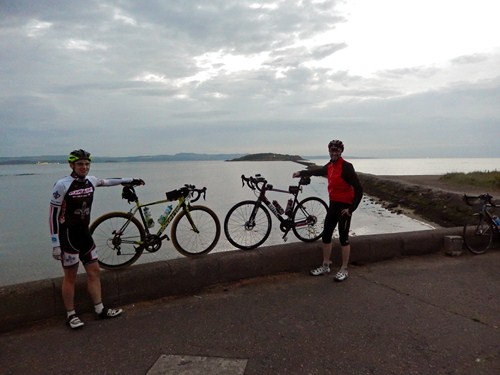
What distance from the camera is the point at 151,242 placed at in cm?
511

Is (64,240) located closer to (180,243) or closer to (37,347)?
(37,347)

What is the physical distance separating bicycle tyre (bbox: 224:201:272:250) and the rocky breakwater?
48.3ft

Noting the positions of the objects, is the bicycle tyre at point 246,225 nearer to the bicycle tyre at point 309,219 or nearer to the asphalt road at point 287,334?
the bicycle tyre at point 309,219

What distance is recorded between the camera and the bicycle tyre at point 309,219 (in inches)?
247

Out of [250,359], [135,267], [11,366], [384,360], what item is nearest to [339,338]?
[384,360]

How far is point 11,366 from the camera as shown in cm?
311

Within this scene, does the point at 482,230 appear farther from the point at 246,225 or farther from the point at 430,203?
the point at 430,203

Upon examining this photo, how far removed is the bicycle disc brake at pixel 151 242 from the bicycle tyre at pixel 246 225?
3.91ft

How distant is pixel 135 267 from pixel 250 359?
216 cm

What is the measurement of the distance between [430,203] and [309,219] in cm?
1914

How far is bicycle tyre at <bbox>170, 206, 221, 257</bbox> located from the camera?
225 inches

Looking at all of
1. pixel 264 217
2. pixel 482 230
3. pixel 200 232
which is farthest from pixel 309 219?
pixel 482 230

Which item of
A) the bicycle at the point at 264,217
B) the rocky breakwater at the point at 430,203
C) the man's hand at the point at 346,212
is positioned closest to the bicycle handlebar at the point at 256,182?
the bicycle at the point at 264,217

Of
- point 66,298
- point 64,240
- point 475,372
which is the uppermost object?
point 64,240
